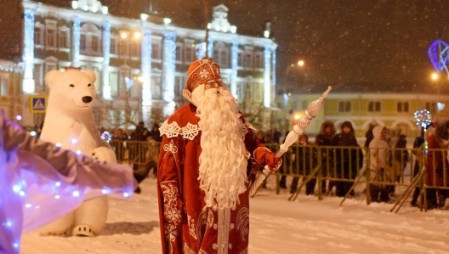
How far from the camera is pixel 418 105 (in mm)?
71250

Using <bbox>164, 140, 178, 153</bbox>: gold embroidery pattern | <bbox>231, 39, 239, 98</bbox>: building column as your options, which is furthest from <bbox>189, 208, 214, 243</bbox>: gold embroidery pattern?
<bbox>231, 39, 239, 98</bbox>: building column

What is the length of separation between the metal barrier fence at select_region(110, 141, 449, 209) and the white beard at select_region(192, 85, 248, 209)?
7.01 m

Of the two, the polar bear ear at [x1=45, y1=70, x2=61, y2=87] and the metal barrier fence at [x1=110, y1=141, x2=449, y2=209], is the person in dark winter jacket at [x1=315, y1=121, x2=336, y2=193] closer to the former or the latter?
the metal barrier fence at [x1=110, y1=141, x2=449, y2=209]

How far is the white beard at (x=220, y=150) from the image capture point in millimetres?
4992

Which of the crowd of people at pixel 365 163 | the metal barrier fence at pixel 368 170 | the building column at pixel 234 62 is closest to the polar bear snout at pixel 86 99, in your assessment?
the crowd of people at pixel 365 163

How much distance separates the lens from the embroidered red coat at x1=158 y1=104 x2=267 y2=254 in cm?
498

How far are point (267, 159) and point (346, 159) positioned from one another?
8398 millimetres

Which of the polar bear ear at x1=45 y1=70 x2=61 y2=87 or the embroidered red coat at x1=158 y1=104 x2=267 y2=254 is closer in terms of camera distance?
the embroidered red coat at x1=158 y1=104 x2=267 y2=254

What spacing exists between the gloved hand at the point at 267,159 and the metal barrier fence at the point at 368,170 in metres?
7.05

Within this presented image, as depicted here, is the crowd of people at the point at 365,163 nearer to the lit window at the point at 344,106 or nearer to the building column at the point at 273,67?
the building column at the point at 273,67

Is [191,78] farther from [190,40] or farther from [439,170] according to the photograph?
Answer: [190,40]

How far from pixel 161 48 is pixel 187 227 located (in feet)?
170

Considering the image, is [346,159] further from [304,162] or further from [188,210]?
[188,210]

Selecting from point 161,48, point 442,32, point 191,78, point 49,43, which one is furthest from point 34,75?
point 191,78
